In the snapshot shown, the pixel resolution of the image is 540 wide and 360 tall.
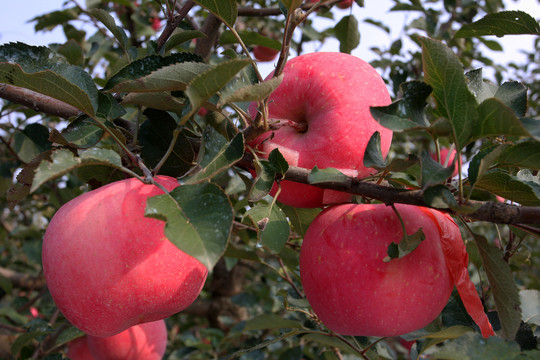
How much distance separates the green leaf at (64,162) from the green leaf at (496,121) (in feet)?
1.58

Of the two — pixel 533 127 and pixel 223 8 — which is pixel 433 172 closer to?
pixel 533 127

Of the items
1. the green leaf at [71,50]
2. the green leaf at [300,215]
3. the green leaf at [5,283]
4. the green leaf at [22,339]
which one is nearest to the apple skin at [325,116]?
the green leaf at [300,215]

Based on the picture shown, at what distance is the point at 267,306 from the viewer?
7.67 feet

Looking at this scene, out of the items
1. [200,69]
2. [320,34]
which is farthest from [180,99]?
[320,34]

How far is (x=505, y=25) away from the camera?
2.71 feet

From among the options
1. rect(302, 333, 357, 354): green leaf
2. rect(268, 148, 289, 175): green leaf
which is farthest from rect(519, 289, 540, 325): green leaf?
rect(268, 148, 289, 175): green leaf

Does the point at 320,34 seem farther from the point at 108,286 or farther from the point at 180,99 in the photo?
the point at 108,286

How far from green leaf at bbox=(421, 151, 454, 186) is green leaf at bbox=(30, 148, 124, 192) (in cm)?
40

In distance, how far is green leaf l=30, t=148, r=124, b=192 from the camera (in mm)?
515

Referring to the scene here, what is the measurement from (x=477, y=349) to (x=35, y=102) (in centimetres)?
89

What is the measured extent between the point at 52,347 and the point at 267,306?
1.18 meters

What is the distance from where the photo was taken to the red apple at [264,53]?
2.60 metres

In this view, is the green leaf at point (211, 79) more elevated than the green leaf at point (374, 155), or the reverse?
the green leaf at point (211, 79)

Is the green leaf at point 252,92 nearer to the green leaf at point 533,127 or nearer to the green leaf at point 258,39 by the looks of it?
the green leaf at point 533,127
